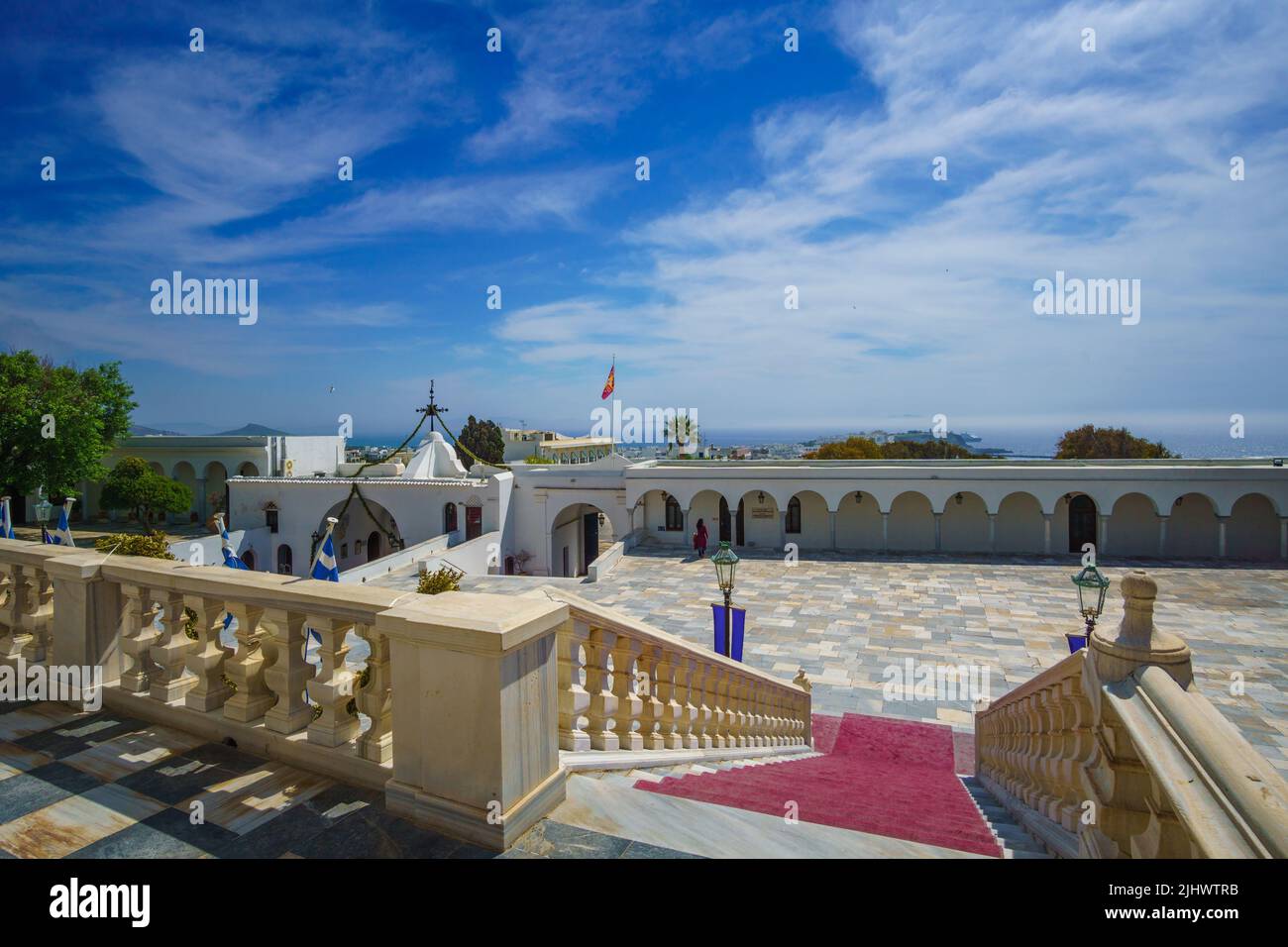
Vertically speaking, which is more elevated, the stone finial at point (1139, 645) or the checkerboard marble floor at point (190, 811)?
Result: the stone finial at point (1139, 645)

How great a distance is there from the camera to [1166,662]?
8.92 feet

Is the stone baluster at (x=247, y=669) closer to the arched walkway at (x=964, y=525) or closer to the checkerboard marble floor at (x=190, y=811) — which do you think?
the checkerboard marble floor at (x=190, y=811)

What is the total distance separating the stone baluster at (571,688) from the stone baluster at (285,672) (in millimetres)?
1387

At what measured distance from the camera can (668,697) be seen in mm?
5352

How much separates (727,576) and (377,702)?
9091 mm

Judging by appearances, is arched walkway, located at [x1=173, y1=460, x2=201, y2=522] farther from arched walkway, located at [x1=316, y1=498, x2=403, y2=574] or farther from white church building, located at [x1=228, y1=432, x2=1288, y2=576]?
arched walkway, located at [x1=316, y1=498, x2=403, y2=574]

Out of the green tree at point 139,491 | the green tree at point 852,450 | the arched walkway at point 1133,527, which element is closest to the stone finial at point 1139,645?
the arched walkway at point 1133,527

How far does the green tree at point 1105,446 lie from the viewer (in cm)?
3938

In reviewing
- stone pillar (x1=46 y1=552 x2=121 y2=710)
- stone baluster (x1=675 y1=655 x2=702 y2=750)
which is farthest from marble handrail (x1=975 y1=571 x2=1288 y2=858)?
stone pillar (x1=46 y1=552 x2=121 y2=710)

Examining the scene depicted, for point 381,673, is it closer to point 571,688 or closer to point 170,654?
point 571,688

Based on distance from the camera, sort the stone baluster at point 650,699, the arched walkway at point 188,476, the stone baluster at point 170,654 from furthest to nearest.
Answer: the arched walkway at point 188,476, the stone baluster at point 650,699, the stone baluster at point 170,654

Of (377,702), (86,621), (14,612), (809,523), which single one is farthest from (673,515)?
(377,702)

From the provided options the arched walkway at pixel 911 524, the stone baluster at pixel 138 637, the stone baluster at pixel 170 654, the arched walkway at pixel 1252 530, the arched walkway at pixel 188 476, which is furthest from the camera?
the arched walkway at pixel 188 476
